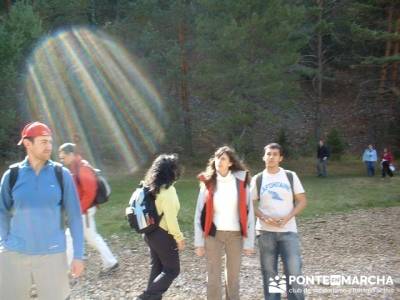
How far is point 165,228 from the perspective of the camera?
495cm

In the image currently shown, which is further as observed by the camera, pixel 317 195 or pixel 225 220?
pixel 317 195

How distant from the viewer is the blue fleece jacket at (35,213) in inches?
144

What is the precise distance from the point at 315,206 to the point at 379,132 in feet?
61.8

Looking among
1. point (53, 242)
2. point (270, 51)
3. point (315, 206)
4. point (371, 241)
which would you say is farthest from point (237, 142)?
point (53, 242)

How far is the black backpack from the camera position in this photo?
16.1ft

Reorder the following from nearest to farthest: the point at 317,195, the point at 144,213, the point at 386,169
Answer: the point at 144,213
the point at 317,195
the point at 386,169

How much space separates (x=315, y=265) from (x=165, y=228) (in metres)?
3.09

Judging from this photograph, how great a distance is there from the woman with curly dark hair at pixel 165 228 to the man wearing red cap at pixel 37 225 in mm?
1222

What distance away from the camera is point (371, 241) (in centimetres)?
894

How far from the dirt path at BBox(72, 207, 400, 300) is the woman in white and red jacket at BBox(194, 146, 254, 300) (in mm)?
955

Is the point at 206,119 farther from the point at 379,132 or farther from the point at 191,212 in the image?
the point at 191,212

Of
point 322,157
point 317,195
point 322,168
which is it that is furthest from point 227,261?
point 322,168

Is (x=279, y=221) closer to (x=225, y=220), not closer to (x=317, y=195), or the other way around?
(x=225, y=220)

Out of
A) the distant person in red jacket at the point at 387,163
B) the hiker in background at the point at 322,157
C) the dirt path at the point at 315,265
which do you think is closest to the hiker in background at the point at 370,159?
the distant person in red jacket at the point at 387,163
